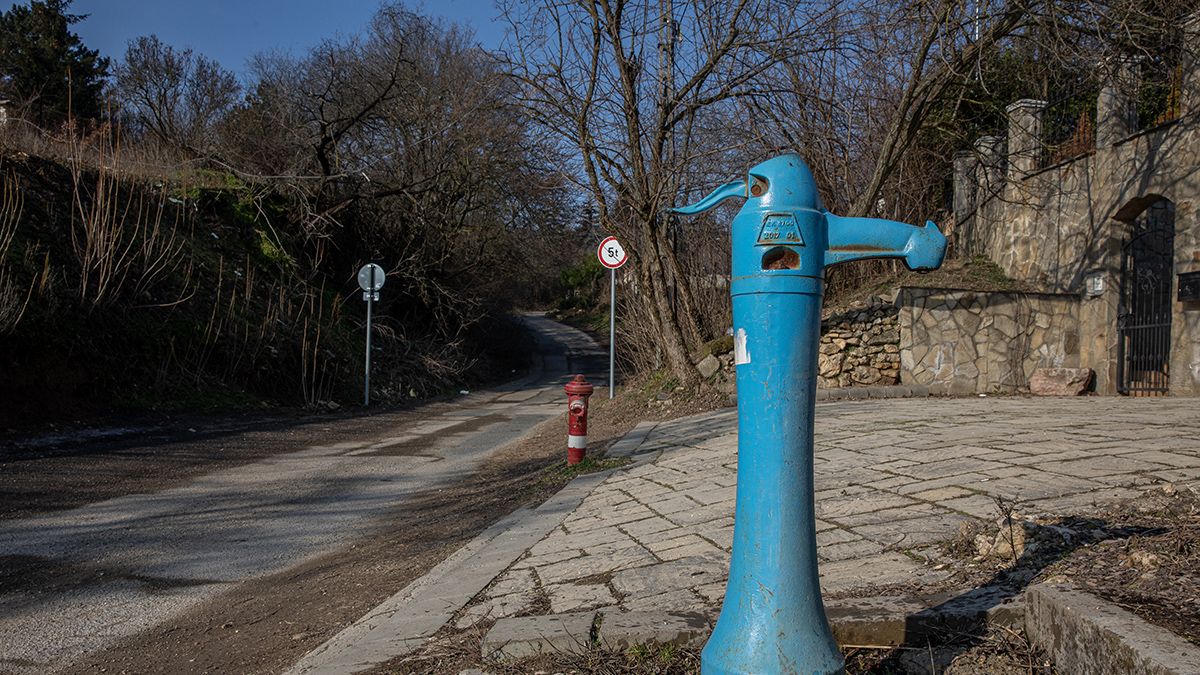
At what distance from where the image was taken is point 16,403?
1029 cm

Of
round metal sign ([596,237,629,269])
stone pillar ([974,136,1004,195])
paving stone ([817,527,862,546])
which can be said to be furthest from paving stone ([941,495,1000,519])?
stone pillar ([974,136,1004,195])

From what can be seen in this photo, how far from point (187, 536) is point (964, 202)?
48.1 ft

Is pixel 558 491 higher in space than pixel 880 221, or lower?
lower

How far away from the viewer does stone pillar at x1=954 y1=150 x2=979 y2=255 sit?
15852 mm

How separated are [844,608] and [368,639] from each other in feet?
6.64

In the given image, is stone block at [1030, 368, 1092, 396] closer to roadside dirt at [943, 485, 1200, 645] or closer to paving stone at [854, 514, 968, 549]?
roadside dirt at [943, 485, 1200, 645]

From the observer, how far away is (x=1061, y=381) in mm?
12758

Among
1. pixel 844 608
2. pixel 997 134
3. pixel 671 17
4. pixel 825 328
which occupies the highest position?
pixel 671 17

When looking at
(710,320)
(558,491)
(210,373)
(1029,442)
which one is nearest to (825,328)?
(710,320)

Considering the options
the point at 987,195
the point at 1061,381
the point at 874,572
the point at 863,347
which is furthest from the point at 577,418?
the point at 987,195

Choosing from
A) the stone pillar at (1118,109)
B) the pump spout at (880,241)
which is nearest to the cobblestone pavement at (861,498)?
the pump spout at (880,241)

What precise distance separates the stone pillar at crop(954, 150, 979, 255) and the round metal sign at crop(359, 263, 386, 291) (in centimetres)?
1161

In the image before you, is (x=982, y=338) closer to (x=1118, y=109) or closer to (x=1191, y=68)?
(x=1118, y=109)

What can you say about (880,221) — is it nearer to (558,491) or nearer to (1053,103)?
(558,491)
